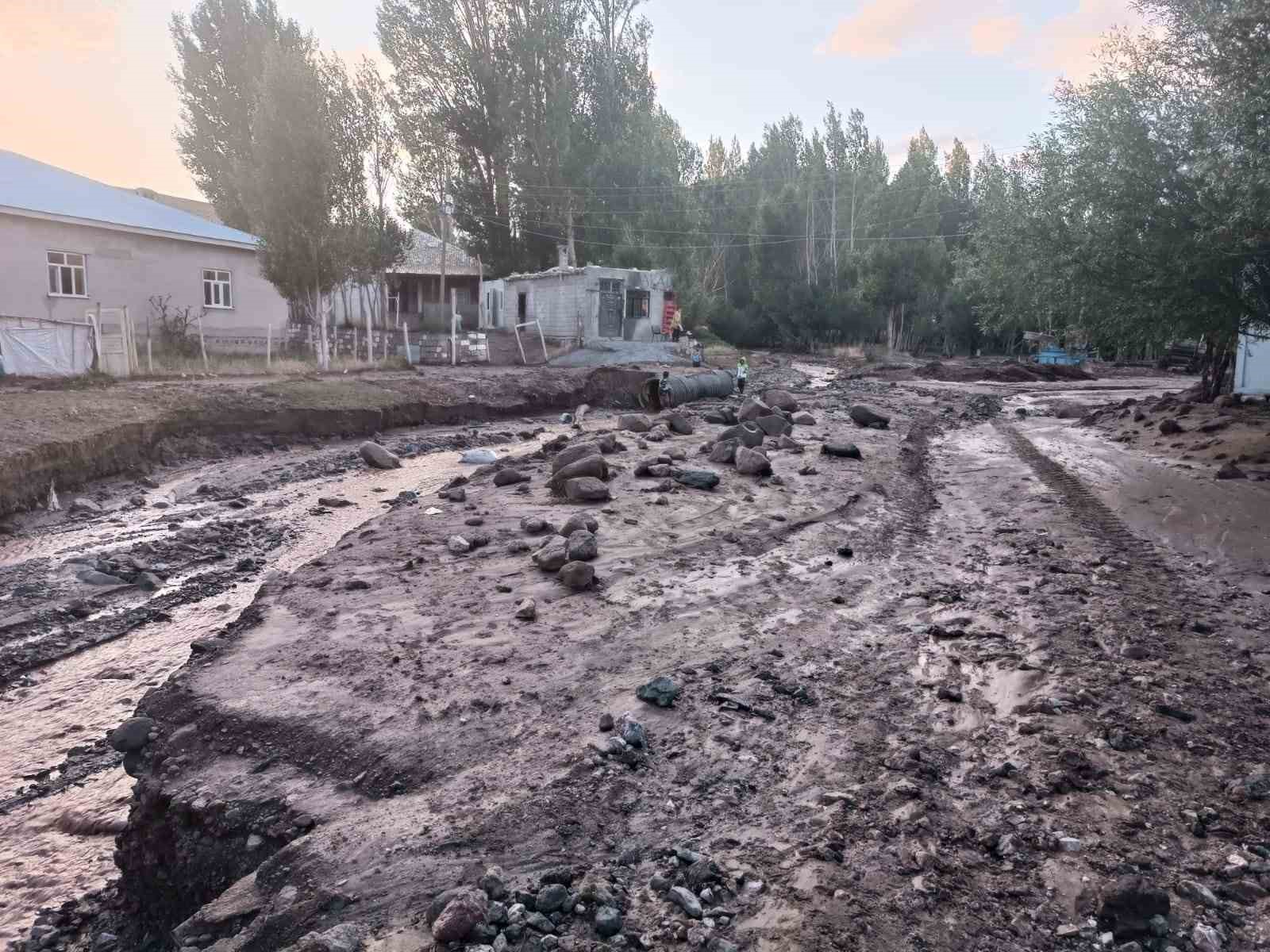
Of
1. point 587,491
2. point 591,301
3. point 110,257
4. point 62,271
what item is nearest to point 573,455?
point 587,491

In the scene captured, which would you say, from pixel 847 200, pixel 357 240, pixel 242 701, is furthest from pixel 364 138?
pixel 847 200

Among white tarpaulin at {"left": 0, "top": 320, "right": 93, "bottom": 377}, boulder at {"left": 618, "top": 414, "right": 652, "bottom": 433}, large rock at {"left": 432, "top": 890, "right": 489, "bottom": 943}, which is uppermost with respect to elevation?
white tarpaulin at {"left": 0, "top": 320, "right": 93, "bottom": 377}

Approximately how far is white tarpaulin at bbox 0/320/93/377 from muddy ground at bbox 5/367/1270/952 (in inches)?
431

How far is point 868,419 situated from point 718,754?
12.4m

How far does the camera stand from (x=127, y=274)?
2333 cm

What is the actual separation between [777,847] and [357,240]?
2474 centimetres

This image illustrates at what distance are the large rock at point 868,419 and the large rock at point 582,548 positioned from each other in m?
9.63

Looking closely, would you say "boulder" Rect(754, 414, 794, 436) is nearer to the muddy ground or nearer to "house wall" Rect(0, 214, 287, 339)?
the muddy ground

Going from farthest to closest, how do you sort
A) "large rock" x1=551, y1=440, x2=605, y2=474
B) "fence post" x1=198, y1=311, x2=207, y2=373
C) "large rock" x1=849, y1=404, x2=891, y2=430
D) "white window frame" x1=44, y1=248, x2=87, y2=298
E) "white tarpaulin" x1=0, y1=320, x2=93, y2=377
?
"white window frame" x1=44, y1=248, x2=87, y2=298, "fence post" x1=198, y1=311, x2=207, y2=373, "white tarpaulin" x1=0, y1=320, x2=93, y2=377, "large rock" x1=849, y1=404, x2=891, y2=430, "large rock" x1=551, y1=440, x2=605, y2=474

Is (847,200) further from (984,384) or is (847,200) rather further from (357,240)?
(357,240)

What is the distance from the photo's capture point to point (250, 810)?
3.80 metres

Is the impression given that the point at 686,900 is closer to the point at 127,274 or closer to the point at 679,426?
the point at 679,426

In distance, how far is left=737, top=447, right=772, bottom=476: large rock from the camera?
1027 cm

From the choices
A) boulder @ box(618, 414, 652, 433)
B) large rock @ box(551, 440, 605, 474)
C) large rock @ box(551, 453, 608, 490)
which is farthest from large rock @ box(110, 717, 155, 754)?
boulder @ box(618, 414, 652, 433)
